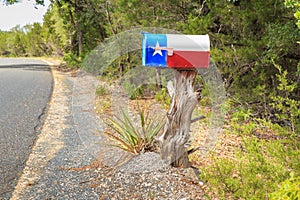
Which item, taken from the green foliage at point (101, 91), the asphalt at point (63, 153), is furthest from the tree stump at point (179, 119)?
the green foliage at point (101, 91)

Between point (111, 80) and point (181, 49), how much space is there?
3.57 meters

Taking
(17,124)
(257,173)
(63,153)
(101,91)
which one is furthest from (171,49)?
(101,91)

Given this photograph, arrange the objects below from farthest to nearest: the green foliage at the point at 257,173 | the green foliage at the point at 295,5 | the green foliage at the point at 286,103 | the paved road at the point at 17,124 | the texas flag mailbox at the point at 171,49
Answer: the paved road at the point at 17,124
the green foliage at the point at 286,103
the texas flag mailbox at the point at 171,49
the green foliage at the point at 257,173
the green foliage at the point at 295,5

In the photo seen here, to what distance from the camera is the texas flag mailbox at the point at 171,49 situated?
2092mm

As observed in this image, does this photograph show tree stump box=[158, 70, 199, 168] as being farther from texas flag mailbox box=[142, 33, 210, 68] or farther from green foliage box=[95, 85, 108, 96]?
green foliage box=[95, 85, 108, 96]

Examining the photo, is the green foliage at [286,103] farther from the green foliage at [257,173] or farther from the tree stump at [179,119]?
the tree stump at [179,119]

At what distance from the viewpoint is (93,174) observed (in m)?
2.78

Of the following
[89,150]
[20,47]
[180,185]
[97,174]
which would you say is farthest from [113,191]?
[20,47]

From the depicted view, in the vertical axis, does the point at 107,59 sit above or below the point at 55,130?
above

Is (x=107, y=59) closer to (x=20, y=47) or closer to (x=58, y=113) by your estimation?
(x=58, y=113)

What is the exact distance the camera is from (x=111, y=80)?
556 centimetres

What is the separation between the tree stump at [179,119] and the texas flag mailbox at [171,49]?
28cm

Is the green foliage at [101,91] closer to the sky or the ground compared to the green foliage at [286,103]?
closer to the ground

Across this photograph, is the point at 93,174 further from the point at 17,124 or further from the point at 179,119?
the point at 17,124
